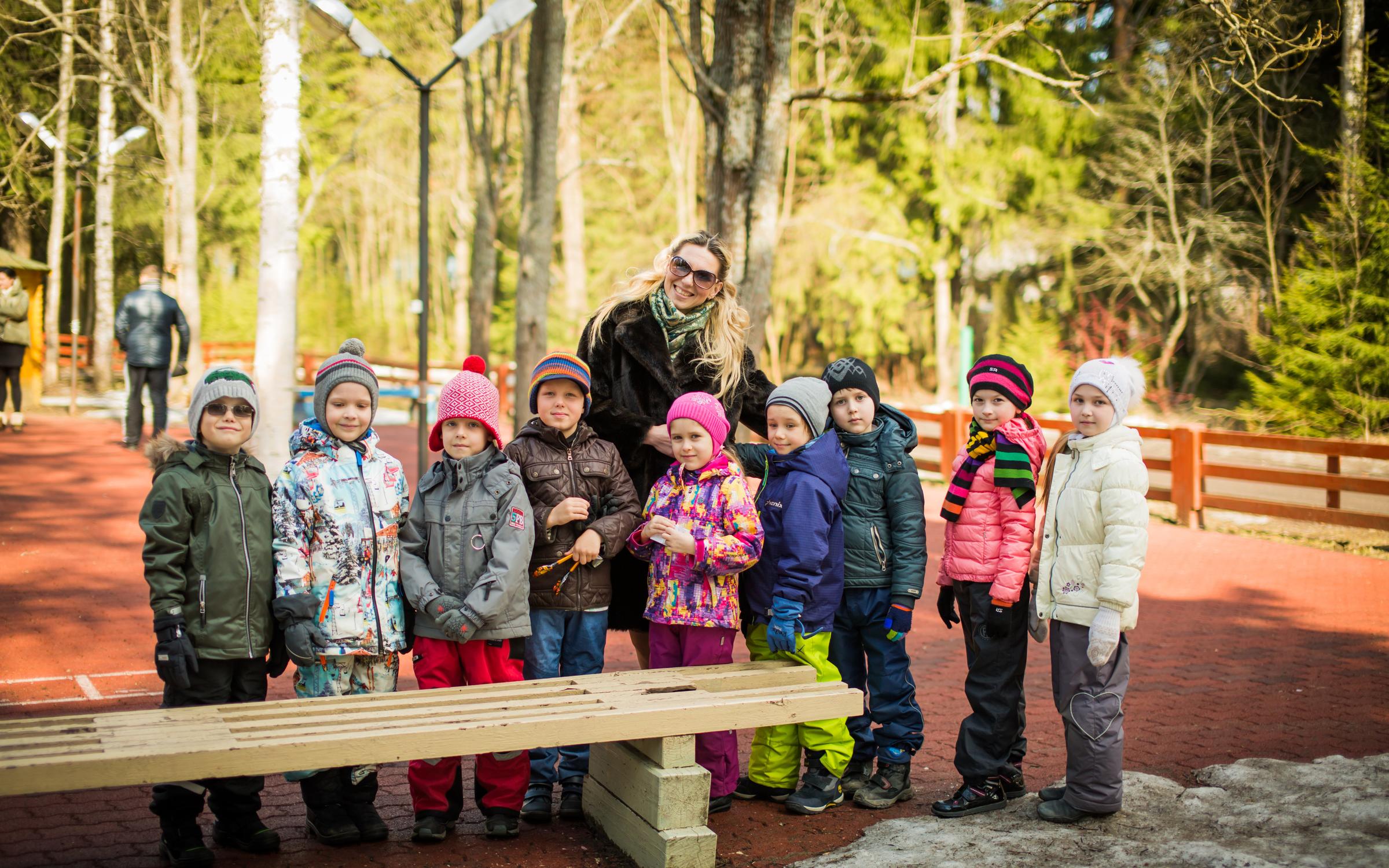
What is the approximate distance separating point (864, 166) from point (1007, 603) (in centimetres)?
3013

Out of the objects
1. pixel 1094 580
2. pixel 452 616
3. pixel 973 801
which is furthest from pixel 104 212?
pixel 1094 580

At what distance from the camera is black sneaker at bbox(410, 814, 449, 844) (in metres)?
4.15

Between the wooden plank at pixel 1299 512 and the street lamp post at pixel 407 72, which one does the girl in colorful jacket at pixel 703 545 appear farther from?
the wooden plank at pixel 1299 512

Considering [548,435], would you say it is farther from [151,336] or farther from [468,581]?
[151,336]

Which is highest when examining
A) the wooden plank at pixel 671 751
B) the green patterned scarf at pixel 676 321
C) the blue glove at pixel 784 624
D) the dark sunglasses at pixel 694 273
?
the dark sunglasses at pixel 694 273

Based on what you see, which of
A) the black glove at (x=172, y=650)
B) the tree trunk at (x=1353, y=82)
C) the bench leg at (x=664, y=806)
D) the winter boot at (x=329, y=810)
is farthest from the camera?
the tree trunk at (x=1353, y=82)

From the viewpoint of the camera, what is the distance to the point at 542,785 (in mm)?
4562

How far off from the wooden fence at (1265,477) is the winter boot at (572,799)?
826cm

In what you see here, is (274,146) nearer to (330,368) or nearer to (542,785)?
(330,368)

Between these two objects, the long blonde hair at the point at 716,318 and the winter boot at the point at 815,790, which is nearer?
the winter boot at the point at 815,790

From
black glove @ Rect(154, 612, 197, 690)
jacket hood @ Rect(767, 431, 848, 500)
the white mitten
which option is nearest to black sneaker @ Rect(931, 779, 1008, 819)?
the white mitten

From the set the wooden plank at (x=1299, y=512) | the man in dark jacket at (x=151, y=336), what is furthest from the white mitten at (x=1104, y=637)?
the man in dark jacket at (x=151, y=336)

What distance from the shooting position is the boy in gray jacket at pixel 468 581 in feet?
13.8

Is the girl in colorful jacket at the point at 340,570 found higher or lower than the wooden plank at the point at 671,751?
higher
